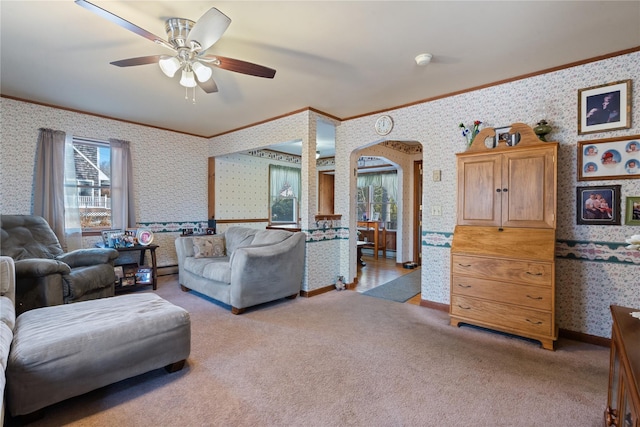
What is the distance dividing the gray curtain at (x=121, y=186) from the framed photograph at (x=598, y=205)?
18.0ft

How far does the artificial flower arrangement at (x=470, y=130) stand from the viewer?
3.10 m

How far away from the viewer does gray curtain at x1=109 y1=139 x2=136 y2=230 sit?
445cm

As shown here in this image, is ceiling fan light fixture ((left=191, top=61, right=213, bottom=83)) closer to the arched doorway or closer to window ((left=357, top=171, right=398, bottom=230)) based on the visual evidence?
the arched doorway

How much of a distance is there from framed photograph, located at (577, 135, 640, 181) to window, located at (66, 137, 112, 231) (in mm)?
5752

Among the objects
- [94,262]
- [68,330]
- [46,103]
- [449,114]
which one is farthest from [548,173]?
[46,103]

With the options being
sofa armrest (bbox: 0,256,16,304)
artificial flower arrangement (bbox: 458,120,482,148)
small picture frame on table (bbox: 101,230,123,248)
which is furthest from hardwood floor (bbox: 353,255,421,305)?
sofa armrest (bbox: 0,256,16,304)

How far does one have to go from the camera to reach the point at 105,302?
2.29 m

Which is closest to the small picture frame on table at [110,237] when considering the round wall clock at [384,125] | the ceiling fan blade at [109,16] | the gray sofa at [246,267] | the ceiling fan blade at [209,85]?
the gray sofa at [246,267]

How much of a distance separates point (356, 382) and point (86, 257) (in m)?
3.24

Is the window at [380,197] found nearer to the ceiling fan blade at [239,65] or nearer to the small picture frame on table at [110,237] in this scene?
the small picture frame on table at [110,237]

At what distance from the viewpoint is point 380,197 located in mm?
7605

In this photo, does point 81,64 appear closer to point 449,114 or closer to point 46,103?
point 46,103

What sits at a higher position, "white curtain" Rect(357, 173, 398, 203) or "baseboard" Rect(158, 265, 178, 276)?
"white curtain" Rect(357, 173, 398, 203)

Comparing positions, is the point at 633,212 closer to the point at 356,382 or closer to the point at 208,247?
the point at 356,382
